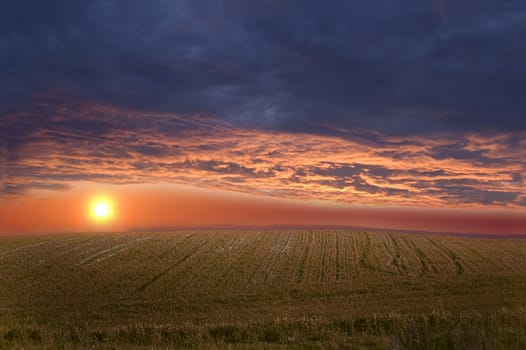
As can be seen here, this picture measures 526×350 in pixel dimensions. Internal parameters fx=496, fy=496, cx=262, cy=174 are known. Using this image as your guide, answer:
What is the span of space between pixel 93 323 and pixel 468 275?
24.8m

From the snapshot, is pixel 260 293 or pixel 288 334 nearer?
pixel 288 334

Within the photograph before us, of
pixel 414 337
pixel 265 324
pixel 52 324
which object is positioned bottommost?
pixel 52 324

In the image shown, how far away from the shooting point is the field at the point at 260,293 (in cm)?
1442

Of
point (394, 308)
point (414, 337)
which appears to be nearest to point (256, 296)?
point (394, 308)

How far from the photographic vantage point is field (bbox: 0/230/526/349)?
14.4m

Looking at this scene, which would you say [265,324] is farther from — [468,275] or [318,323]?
[468,275]

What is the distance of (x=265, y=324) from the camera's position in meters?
16.9

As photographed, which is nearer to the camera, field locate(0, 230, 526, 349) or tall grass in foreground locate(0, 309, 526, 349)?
tall grass in foreground locate(0, 309, 526, 349)

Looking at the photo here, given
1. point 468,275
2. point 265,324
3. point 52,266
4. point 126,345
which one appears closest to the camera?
point 126,345

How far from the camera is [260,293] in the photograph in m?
29.0

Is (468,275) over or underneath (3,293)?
over

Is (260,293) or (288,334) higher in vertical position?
(288,334)

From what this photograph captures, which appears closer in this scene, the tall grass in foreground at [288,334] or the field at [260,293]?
the tall grass in foreground at [288,334]

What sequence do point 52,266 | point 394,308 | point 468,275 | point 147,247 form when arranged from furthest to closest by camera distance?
point 147,247 < point 52,266 < point 468,275 < point 394,308
